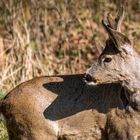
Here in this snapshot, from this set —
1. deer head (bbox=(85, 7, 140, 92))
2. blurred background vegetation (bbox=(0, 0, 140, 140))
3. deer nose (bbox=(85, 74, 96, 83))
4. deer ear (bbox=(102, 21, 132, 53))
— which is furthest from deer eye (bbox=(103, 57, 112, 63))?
blurred background vegetation (bbox=(0, 0, 140, 140))

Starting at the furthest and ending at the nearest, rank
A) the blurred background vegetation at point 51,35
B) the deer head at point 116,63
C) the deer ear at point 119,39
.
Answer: the blurred background vegetation at point 51,35
the deer head at point 116,63
the deer ear at point 119,39

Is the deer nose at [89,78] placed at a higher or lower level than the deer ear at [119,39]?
lower

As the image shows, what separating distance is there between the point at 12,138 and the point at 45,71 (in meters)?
5.42

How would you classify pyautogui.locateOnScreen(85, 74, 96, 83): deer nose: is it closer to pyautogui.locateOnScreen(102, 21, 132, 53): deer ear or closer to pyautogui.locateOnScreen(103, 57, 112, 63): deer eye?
pyautogui.locateOnScreen(103, 57, 112, 63): deer eye

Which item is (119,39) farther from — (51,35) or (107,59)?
(51,35)

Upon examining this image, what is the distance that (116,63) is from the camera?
851 cm

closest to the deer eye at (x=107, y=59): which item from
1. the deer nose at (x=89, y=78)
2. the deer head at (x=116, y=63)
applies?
the deer head at (x=116, y=63)

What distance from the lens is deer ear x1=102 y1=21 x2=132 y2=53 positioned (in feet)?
27.1

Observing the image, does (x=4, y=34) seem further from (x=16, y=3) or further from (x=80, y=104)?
(x=80, y=104)

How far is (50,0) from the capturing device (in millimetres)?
15000

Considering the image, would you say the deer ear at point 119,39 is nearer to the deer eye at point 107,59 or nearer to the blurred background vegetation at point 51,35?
the deer eye at point 107,59

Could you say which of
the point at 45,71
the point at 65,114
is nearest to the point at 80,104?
the point at 65,114

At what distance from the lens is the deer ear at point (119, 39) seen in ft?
27.1

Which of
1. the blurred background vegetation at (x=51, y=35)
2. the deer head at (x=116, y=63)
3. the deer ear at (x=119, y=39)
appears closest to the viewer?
the deer ear at (x=119, y=39)
